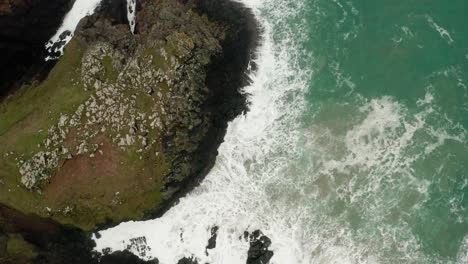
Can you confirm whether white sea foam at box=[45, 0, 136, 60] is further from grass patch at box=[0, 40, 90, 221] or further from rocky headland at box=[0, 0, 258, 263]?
grass patch at box=[0, 40, 90, 221]

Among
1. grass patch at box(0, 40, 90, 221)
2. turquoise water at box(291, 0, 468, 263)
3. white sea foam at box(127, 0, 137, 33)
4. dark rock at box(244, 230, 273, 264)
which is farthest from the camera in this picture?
white sea foam at box(127, 0, 137, 33)

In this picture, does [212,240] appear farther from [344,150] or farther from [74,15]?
[74,15]

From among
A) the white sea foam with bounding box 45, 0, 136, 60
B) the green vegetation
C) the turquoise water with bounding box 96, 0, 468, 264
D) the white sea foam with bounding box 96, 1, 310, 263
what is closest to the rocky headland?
the green vegetation

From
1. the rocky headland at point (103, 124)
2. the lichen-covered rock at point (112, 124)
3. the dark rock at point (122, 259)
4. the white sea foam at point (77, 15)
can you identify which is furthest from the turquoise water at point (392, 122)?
the white sea foam at point (77, 15)

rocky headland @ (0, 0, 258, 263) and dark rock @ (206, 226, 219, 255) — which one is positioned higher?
rocky headland @ (0, 0, 258, 263)

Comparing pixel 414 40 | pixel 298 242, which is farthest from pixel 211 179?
pixel 414 40

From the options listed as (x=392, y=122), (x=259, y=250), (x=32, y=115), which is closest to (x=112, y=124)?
(x=32, y=115)

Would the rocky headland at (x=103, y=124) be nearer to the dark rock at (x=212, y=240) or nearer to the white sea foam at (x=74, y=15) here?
the white sea foam at (x=74, y=15)
